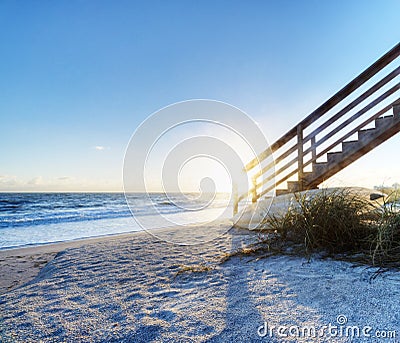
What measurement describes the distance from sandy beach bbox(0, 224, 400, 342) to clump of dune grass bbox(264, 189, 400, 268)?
22 cm

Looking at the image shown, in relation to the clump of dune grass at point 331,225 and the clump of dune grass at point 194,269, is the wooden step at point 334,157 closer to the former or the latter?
the clump of dune grass at point 331,225

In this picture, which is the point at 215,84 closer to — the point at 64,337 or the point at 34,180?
the point at 64,337

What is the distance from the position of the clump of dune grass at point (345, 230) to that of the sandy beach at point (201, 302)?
8.7 inches

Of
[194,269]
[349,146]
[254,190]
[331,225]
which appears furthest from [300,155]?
[194,269]

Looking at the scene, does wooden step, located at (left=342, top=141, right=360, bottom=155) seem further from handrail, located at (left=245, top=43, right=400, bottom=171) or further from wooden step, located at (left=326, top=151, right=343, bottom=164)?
handrail, located at (left=245, top=43, right=400, bottom=171)

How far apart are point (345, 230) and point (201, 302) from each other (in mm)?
1571

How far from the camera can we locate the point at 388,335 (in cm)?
103

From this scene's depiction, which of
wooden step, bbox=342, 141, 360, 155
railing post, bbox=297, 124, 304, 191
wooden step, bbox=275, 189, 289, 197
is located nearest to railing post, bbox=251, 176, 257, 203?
wooden step, bbox=275, 189, 289, 197

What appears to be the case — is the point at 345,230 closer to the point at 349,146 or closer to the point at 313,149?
the point at 313,149

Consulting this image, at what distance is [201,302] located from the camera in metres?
1.56

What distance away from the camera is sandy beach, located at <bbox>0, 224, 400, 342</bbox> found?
1212 millimetres

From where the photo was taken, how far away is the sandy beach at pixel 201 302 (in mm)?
1212

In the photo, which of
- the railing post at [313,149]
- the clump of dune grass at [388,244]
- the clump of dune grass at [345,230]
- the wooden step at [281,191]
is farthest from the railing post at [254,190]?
the clump of dune grass at [388,244]

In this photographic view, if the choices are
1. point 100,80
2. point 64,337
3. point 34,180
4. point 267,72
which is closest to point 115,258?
point 64,337
